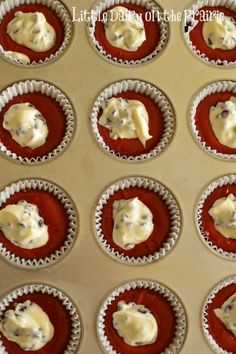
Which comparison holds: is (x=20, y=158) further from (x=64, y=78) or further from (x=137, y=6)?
(x=137, y=6)

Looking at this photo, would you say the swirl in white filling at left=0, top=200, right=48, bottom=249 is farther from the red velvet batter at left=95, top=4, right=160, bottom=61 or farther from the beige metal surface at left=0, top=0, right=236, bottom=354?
the red velvet batter at left=95, top=4, right=160, bottom=61

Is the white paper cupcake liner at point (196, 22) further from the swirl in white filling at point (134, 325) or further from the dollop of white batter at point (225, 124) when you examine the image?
the swirl in white filling at point (134, 325)

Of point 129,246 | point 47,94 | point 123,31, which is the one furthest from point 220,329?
point 123,31

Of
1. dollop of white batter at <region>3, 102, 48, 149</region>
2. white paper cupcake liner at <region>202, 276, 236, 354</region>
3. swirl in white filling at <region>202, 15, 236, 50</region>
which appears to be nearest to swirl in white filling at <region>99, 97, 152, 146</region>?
dollop of white batter at <region>3, 102, 48, 149</region>

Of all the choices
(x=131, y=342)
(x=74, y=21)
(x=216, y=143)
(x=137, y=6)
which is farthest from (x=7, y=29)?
(x=131, y=342)

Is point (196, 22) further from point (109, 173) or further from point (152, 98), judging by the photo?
point (109, 173)

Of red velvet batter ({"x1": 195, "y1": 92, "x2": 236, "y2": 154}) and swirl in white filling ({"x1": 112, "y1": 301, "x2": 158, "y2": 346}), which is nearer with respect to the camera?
swirl in white filling ({"x1": 112, "y1": 301, "x2": 158, "y2": 346})
